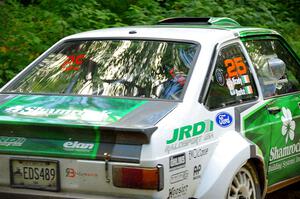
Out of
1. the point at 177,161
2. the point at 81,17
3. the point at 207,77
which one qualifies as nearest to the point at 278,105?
the point at 207,77

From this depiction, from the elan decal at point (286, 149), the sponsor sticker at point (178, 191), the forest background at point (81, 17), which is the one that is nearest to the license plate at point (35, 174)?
the sponsor sticker at point (178, 191)

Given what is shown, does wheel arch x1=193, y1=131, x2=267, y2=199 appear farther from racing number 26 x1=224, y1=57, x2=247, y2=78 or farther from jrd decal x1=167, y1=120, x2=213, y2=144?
racing number 26 x1=224, y1=57, x2=247, y2=78

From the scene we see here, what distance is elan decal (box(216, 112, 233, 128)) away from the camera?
503 cm

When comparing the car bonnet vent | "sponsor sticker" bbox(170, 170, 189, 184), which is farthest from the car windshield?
the car bonnet vent

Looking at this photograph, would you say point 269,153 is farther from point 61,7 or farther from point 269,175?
point 61,7

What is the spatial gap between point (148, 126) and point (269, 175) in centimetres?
184

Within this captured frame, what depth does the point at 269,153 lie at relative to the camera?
222 inches

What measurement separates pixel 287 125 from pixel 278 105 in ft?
0.68

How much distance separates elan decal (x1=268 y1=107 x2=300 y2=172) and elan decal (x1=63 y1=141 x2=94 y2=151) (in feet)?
6.51

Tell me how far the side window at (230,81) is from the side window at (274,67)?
0.68ft

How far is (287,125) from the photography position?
5926 millimetres

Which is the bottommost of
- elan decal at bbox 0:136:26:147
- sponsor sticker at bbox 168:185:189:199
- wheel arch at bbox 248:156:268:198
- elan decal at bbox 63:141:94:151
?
wheel arch at bbox 248:156:268:198

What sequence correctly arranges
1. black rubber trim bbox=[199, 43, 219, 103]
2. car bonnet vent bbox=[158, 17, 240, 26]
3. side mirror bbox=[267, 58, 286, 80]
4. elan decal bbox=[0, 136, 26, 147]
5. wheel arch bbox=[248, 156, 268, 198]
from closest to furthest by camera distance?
1. elan decal bbox=[0, 136, 26, 147]
2. black rubber trim bbox=[199, 43, 219, 103]
3. wheel arch bbox=[248, 156, 268, 198]
4. side mirror bbox=[267, 58, 286, 80]
5. car bonnet vent bbox=[158, 17, 240, 26]

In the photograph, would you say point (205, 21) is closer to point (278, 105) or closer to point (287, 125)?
point (278, 105)
